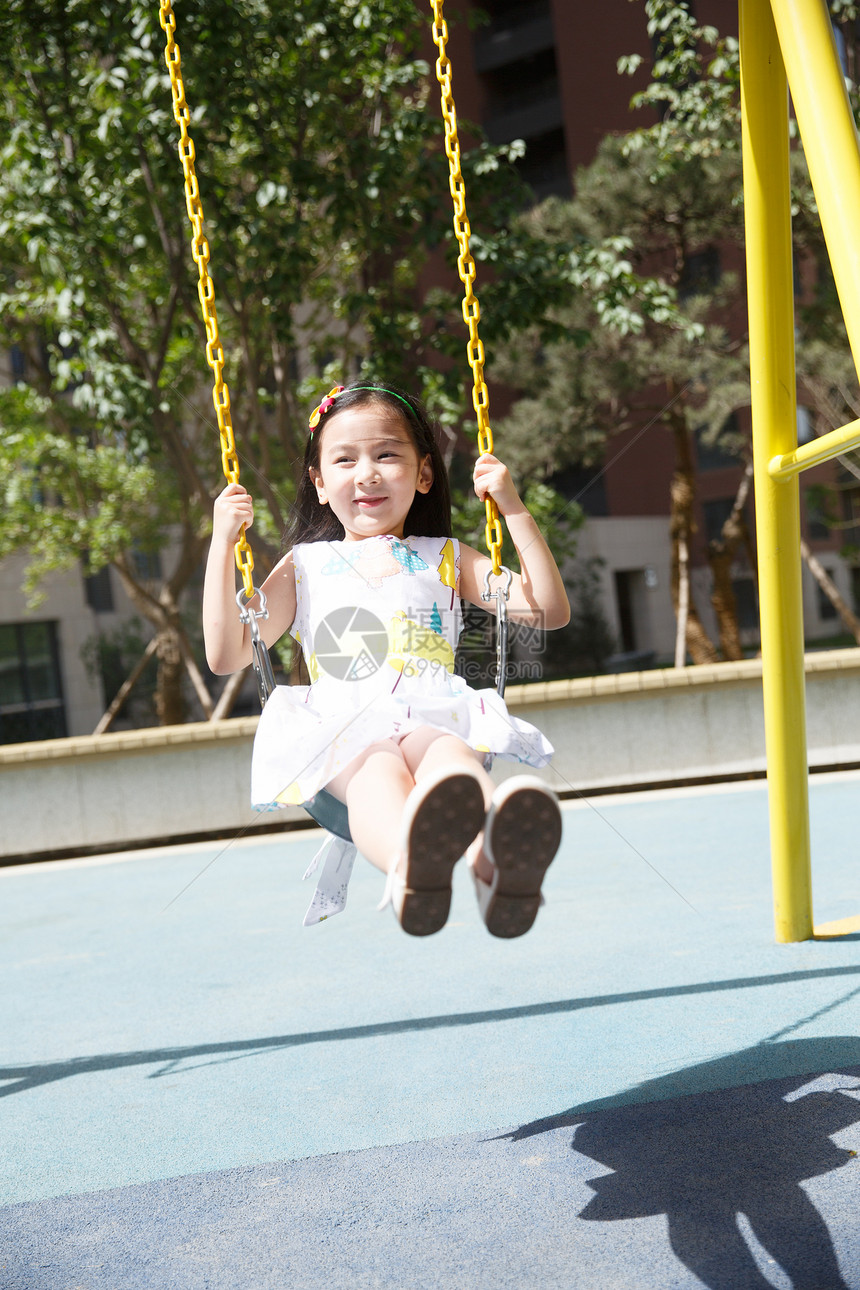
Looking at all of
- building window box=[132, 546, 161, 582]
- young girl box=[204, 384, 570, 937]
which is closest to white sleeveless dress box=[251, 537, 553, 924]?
young girl box=[204, 384, 570, 937]

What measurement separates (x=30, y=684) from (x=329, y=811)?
23.0m

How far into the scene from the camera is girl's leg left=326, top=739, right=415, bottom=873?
6.91 ft

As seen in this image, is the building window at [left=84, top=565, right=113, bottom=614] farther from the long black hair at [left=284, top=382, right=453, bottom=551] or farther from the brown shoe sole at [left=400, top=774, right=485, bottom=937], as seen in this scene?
the brown shoe sole at [left=400, top=774, right=485, bottom=937]

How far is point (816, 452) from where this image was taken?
3057 mm

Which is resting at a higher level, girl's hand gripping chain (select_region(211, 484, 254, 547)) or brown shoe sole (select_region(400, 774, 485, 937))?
girl's hand gripping chain (select_region(211, 484, 254, 547))

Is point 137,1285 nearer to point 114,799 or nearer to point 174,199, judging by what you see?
point 114,799

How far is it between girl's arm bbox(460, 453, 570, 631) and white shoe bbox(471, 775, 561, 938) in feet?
2.18

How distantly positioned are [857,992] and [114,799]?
18.8 feet

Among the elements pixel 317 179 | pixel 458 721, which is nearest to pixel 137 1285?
pixel 458 721

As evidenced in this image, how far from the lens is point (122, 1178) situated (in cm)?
279

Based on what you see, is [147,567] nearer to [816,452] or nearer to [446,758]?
[816,452]

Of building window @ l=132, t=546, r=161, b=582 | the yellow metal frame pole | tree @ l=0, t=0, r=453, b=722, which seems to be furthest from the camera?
building window @ l=132, t=546, r=161, b=582

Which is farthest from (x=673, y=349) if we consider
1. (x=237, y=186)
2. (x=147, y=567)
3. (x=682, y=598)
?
(x=147, y=567)

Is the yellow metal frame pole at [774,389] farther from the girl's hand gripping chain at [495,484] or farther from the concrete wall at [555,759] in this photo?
the concrete wall at [555,759]
